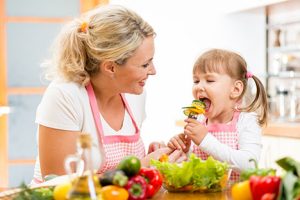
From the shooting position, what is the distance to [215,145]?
91.0 inches

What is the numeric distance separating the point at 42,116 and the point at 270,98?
3251 mm

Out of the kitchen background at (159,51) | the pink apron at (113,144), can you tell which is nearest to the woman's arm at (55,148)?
the pink apron at (113,144)

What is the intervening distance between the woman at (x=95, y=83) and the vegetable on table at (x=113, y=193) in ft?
2.61

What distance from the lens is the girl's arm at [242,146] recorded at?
7.46 ft

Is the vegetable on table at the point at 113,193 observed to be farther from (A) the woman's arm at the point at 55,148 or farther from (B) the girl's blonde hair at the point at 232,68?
(B) the girl's blonde hair at the point at 232,68

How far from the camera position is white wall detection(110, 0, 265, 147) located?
542cm

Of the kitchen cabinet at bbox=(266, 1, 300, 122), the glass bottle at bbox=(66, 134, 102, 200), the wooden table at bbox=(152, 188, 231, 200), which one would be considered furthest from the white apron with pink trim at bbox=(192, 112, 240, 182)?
the kitchen cabinet at bbox=(266, 1, 300, 122)

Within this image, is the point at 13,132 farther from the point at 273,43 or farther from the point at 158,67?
the point at 273,43

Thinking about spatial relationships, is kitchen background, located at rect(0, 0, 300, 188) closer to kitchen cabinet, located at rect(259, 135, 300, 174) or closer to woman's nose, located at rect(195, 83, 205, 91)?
kitchen cabinet, located at rect(259, 135, 300, 174)

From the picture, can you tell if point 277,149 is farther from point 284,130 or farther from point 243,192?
point 243,192

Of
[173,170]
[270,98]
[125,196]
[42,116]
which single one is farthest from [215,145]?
[270,98]

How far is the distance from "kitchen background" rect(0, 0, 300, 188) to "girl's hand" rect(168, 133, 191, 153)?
2.91 meters

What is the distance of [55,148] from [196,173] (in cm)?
70

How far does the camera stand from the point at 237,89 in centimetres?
258
